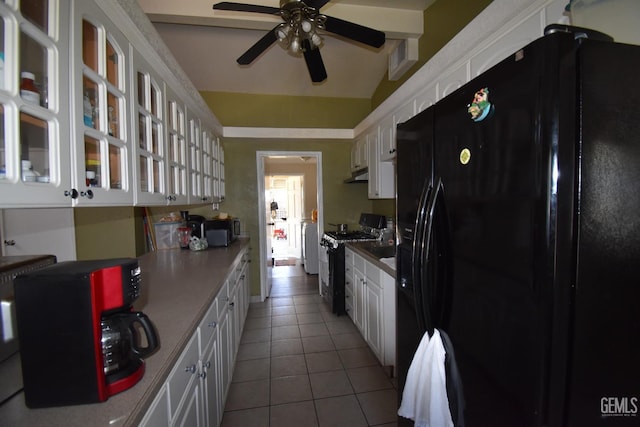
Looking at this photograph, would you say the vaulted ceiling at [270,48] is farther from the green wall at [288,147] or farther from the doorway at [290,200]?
the doorway at [290,200]

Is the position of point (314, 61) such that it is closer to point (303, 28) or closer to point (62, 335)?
point (303, 28)

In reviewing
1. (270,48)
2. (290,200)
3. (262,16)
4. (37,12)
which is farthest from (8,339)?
(290,200)

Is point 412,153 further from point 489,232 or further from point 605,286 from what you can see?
point 605,286

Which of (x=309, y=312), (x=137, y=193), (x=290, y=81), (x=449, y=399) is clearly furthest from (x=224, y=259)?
(x=290, y=81)

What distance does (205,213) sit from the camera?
12.1 ft

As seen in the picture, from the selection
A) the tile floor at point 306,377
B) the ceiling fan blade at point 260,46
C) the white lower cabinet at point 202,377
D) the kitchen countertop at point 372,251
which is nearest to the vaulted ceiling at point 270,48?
the ceiling fan blade at point 260,46

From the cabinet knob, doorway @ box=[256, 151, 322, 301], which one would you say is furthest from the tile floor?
doorway @ box=[256, 151, 322, 301]

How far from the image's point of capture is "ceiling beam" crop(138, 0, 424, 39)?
2.11 m

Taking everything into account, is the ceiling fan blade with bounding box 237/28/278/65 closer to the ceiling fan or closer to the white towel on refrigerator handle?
the ceiling fan

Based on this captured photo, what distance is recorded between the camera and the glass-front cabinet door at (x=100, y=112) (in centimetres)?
93

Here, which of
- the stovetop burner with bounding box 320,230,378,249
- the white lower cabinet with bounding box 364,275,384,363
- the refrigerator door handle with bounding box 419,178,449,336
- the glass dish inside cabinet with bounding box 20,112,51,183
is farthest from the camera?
the stovetop burner with bounding box 320,230,378,249

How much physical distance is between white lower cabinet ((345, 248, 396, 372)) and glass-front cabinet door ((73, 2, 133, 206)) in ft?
5.67

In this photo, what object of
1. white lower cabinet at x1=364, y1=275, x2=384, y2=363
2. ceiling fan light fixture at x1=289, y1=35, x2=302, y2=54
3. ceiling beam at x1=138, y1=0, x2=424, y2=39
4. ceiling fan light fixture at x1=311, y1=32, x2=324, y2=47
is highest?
ceiling beam at x1=138, y1=0, x2=424, y2=39

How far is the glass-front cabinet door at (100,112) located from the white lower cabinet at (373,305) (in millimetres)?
1728
